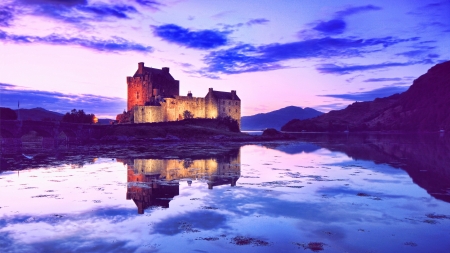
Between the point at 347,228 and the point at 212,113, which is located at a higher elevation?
the point at 212,113

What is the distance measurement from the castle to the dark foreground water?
4398 cm

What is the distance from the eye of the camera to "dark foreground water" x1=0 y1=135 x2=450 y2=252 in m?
8.52

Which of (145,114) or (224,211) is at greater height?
(145,114)

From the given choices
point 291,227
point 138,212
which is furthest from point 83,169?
Answer: point 291,227

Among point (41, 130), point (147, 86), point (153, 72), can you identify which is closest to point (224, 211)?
point (41, 130)

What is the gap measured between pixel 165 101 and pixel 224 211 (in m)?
56.0

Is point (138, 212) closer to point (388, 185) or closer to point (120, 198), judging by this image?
point (120, 198)

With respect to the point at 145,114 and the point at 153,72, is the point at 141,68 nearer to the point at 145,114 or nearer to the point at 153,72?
the point at 153,72

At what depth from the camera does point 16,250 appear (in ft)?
26.6

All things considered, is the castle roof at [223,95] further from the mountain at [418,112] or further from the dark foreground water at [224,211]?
the mountain at [418,112]

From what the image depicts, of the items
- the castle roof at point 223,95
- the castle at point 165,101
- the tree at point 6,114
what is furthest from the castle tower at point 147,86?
the tree at point 6,114

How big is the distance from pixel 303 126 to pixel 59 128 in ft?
384

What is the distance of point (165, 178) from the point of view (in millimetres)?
18188

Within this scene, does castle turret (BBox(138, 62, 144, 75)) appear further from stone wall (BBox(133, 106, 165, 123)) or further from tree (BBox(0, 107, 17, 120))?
tree (BBox(0, 107, 17, 120))
